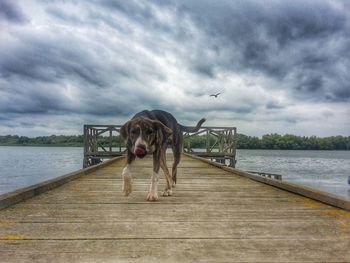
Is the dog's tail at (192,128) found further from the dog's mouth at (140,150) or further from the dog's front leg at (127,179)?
the dog's mouth at (140,150)

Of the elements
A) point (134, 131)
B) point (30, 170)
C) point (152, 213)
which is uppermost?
point (134, 131)

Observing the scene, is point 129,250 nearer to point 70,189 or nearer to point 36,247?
point 36,247

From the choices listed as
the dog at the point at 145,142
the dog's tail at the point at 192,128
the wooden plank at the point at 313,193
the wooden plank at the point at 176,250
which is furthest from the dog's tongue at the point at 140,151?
the dog's tail at the point at 192,128

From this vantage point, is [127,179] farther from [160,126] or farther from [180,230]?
[180,230]

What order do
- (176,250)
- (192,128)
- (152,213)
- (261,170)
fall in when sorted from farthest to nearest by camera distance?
(261,170)
(192,128)
(152,213)
(176,250)

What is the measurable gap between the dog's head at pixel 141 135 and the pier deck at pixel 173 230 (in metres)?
0.63

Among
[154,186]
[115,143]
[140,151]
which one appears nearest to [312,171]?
[115,143]

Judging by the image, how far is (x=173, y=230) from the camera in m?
2.26

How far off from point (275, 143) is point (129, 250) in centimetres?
10301

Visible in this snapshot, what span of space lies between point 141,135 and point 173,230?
1.33m

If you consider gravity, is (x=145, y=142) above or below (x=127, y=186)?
above

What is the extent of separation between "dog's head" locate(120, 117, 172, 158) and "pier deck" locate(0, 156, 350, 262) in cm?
63

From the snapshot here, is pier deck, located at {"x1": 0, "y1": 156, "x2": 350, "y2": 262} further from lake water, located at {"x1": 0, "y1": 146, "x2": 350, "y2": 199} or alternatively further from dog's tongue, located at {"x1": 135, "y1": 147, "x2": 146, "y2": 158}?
lake water, located at {"x1": 0, "y1": 146, "x2": 350, "y2": 199}

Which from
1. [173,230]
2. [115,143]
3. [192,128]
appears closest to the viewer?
[173,230]
